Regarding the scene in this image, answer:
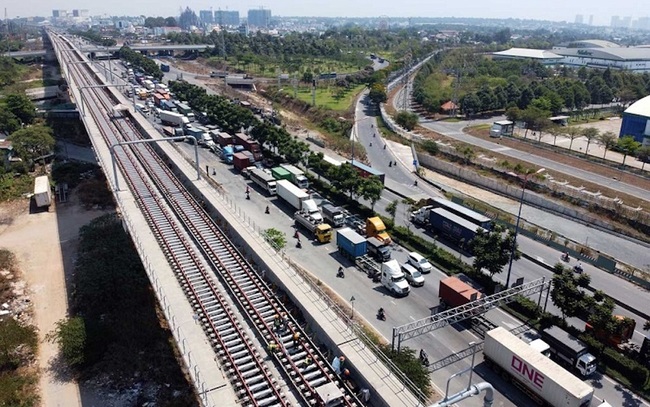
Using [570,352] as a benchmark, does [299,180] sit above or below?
above

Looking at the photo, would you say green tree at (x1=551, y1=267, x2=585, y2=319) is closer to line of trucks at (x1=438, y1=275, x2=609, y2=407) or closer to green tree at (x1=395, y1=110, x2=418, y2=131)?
line of trucks at (x1=438, y1=275, x2=609, y2=407)

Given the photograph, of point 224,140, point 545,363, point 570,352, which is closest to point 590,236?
point 570,352

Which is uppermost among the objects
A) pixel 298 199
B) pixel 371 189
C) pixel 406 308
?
pixel 371 189

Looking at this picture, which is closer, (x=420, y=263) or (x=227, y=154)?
(x=420, y=263)

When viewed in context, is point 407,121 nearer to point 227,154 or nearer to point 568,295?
point 227,154

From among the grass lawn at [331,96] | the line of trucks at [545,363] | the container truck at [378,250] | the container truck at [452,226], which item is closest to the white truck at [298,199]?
the container truck at [378,250]

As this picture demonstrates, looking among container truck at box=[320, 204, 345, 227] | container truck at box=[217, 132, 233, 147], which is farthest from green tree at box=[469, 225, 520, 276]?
container truck at box=[217, 132, 233, 147]

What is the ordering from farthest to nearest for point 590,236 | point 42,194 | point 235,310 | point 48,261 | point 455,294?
point 42,194, point 590,236, point 48,261, point 455,294, point 235,310
